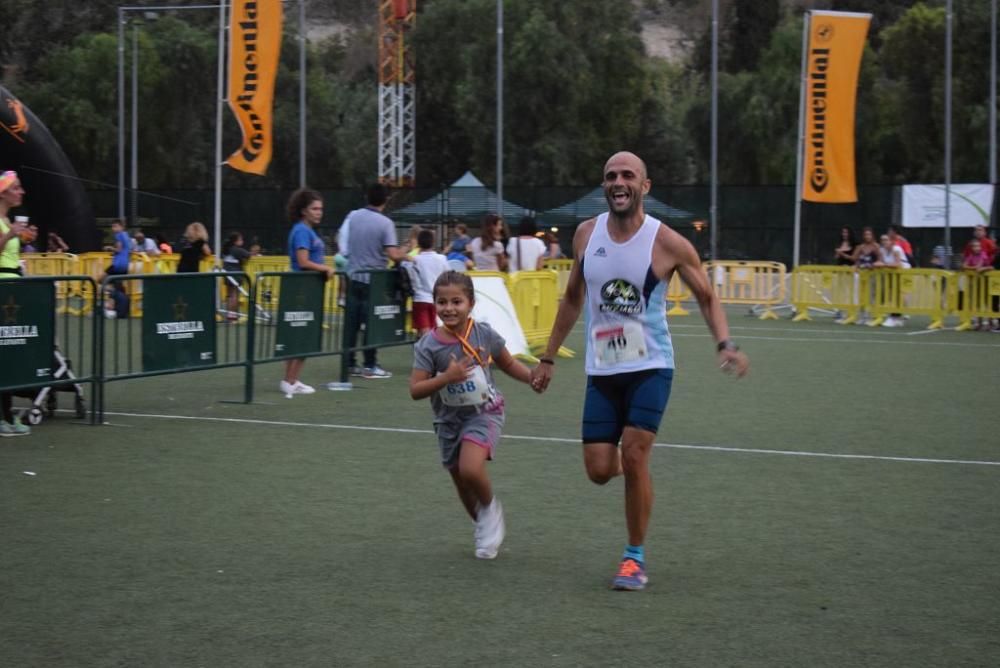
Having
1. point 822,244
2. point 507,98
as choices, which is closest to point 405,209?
point 822,244

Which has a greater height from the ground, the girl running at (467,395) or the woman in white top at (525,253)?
the woman in white top at (525,253)

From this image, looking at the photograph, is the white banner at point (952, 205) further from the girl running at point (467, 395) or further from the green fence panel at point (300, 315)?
the girl running at point (467, 395)

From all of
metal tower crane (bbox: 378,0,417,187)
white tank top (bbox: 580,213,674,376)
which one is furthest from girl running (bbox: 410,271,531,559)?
metal tower crane (bbox: 378,0,417,187)

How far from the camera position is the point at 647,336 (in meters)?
6.68

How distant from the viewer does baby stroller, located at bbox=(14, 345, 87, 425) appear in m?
11.5

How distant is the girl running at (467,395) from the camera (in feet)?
23.3

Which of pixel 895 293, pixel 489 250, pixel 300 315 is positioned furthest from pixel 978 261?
pixel 300 315

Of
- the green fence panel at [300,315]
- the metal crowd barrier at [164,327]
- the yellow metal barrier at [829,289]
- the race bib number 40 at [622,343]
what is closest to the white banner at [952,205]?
the yellow metal barrier at [829,289]

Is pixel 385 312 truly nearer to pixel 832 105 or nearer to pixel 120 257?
pixel 120 257

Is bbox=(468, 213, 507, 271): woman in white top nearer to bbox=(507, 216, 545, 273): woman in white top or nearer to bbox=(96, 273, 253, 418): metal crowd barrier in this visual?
bbox=(507, 216, 545, 273): woman in white top

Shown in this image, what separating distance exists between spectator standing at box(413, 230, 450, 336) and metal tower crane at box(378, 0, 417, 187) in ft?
134

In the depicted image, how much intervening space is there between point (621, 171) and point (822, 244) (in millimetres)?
36499

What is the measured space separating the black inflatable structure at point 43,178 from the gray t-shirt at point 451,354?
21.6 meters

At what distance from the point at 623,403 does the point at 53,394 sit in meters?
6.89
